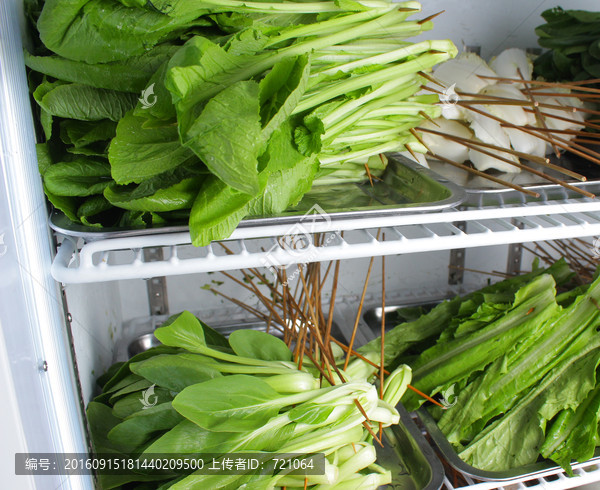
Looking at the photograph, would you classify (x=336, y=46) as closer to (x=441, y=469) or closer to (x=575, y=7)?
(x=441, y=469)

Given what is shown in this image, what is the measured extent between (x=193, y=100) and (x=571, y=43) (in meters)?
0.99

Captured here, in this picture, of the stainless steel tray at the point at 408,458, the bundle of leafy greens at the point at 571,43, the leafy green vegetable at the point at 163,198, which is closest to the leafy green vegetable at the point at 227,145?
the leafy green vegetable at the point at 163,198

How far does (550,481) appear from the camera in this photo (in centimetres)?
94

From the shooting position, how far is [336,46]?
761mm

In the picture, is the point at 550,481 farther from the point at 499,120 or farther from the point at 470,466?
the point at 499,120

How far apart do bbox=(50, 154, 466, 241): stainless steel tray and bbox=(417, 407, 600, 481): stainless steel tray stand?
0.45 meters

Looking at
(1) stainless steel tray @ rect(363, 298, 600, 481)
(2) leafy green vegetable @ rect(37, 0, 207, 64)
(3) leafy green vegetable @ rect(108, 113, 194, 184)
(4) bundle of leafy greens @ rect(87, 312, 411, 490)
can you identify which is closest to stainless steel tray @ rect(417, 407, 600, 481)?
(1) stainless steel tray @ rect(363, 298, 600, 481)

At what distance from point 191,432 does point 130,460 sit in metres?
0.13

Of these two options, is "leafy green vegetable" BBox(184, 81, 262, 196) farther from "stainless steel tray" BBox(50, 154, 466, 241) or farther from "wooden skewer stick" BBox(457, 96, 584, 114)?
"wooden skewer stick" BBox(457, 96, 584, 114)

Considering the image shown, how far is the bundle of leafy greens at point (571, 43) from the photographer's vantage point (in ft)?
3.67

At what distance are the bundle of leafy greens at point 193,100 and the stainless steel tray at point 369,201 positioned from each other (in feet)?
0.08

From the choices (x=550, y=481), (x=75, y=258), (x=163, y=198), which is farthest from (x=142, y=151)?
(x=550, y=481)

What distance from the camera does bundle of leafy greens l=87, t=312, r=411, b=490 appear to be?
691 mm

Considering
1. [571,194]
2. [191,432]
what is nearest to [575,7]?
[571,194]
